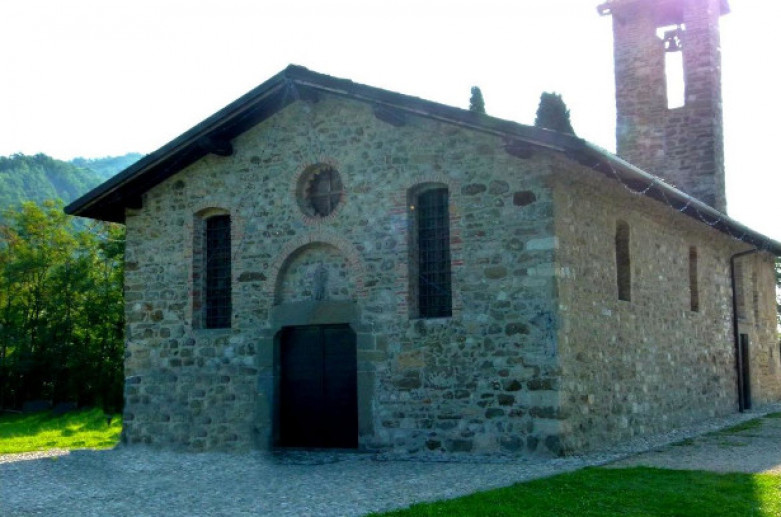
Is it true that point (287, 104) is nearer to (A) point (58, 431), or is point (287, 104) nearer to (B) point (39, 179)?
(A) point (58, 431)

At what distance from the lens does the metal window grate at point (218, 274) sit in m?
14.5

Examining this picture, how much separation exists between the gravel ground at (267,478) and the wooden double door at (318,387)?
0.57 m

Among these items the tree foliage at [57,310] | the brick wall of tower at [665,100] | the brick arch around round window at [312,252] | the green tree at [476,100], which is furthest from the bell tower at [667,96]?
the tree foliage at [57,310]

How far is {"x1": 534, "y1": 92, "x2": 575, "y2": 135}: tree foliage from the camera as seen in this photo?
20.5 metres

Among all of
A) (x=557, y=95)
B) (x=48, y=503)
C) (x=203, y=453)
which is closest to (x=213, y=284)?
(x=203, y=453)

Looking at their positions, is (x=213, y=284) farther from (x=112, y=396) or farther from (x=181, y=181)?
(x=112, y=396)

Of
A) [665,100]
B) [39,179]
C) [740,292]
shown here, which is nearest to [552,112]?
[665,100]

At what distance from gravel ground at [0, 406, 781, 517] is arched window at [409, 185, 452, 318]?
217cm

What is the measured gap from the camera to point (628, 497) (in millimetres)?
8258

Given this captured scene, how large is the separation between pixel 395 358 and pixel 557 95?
10582mm

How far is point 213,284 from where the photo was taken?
1459 cm

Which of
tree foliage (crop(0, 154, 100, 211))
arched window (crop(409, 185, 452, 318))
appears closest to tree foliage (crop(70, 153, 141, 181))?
tree foliage (crop(0, 154, 100, 211))

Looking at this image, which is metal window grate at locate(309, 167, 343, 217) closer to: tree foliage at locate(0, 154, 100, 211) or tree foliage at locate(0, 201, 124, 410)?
tree foliage at locate(0, 201, 124, 410)

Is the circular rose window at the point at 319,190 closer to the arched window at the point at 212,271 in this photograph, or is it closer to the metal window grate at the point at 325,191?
the metal window grate at the point at 325,191
